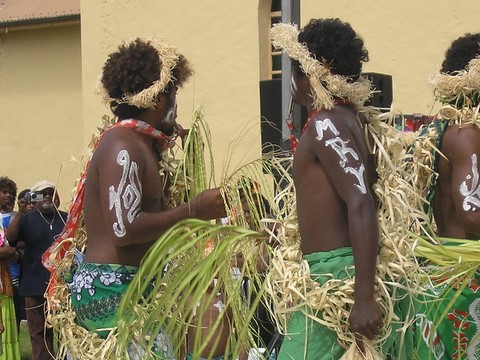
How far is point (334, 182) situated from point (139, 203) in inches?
37.2

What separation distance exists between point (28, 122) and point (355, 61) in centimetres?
1384

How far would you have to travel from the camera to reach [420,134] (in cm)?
503

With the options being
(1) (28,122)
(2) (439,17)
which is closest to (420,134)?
(2) (439,17)

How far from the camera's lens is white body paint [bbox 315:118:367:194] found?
391 centimetres

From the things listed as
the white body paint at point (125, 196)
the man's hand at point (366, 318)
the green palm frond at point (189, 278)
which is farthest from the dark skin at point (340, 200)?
the white body paint at point (125, 196)

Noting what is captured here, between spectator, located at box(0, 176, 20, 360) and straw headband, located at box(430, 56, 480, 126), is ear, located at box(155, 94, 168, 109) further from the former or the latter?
spectator, located at box(0, 176, 20, 360)

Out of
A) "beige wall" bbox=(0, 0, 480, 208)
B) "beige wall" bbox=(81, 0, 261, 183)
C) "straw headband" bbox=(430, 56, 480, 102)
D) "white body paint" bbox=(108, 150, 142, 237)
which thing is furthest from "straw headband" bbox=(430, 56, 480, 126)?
"beige wall" bbox=(81, 0, 261, 183)

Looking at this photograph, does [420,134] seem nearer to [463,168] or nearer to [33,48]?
[463,168]

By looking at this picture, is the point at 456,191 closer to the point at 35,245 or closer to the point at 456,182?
the point at 456,182

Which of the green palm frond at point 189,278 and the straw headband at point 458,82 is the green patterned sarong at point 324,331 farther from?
the straw headband at point 458,82

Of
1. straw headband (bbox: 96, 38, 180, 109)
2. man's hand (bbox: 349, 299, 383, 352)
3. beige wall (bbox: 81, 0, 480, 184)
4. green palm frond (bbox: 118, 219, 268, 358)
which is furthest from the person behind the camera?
beige wall (bbox: 81, 0, 480, 184)

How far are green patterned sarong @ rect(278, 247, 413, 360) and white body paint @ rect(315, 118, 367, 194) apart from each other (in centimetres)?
28

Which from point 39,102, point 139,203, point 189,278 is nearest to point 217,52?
point 39,102

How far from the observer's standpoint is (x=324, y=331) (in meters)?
3.96
